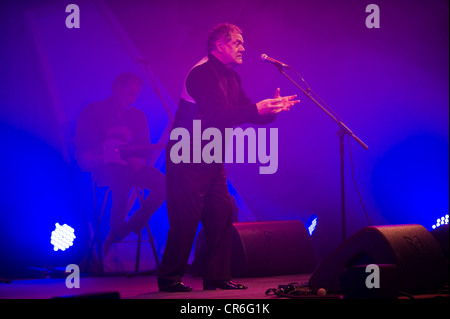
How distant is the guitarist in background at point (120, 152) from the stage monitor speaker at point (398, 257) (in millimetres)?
2389

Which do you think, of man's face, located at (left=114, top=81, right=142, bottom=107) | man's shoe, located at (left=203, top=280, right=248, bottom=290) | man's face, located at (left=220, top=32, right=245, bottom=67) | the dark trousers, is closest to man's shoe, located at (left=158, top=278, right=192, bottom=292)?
the dark trousers

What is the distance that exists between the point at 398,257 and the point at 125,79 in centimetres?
332

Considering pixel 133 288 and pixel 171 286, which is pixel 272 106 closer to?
pixel 171 286

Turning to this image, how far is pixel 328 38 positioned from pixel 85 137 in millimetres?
2582

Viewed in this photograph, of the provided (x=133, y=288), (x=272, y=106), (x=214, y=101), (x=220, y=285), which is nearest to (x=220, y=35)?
(x=214, y=101)

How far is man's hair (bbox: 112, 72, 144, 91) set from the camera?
17.2ft

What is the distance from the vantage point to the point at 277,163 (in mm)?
5496

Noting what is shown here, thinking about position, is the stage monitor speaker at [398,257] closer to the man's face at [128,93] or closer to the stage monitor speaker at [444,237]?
the stage monitor speaker at [444,237]

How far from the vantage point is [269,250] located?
4703 millimetres

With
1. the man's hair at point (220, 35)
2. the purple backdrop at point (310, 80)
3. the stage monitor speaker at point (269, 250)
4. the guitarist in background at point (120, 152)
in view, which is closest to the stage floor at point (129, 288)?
the stage monitor speaker at point (269, 250)

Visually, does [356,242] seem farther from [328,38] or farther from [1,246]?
[1,246]

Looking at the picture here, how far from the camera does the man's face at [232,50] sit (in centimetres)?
378

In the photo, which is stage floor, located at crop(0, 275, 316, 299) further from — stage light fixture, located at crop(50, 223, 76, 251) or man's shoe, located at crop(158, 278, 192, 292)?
stage light fixture, located at crop(50, 223, 76, 251)
